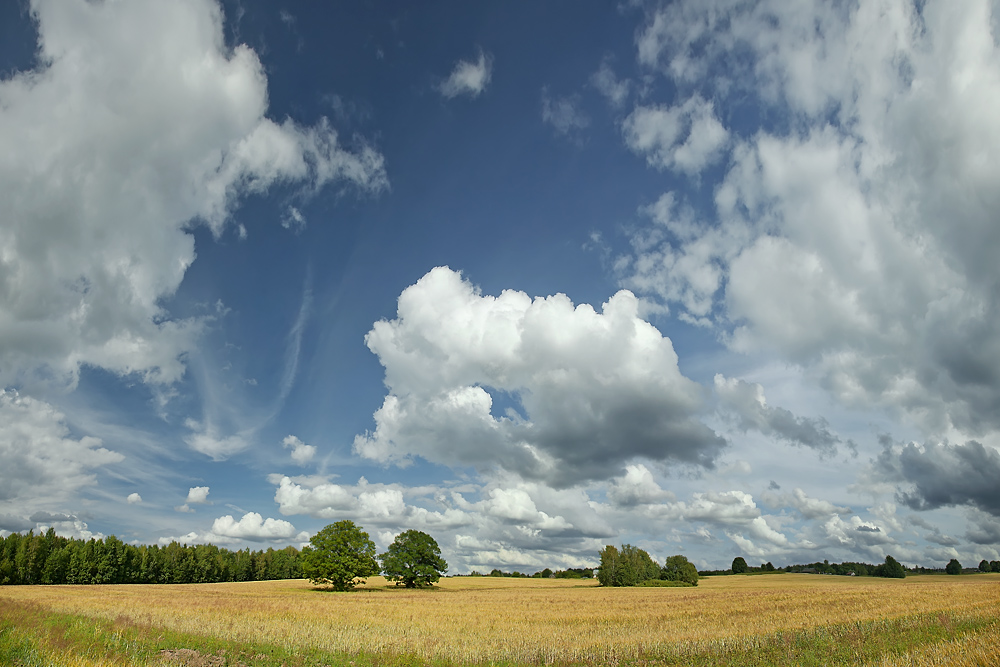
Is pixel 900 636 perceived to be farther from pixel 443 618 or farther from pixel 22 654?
pixel 22 654

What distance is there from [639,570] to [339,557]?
73.7 metres

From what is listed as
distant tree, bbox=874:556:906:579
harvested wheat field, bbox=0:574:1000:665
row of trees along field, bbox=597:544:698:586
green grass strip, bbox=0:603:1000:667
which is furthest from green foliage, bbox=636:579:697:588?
green grass strip, bbox=0:603:1000:667

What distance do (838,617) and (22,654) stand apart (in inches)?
1629

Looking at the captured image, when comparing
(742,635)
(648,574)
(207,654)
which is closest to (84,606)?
(207,654)

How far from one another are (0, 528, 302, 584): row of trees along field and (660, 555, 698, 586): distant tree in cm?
8634

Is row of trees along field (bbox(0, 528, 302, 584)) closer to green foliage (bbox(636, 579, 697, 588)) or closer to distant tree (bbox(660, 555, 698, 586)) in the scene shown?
green foliage (bbox(636, 579, 697, 588))

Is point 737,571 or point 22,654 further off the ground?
point 22,654

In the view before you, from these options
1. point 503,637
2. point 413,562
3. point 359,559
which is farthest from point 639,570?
point 503,637

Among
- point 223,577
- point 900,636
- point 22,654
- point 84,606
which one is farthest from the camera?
point 223,577

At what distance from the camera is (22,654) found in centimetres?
1811

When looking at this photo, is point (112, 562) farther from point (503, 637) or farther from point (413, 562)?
point (503, 637)

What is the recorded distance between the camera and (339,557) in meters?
89.9

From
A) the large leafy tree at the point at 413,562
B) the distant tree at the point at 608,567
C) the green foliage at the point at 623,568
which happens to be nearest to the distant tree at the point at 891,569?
the green foliage at the point at 623,568

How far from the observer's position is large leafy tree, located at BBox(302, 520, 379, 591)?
8856cm
